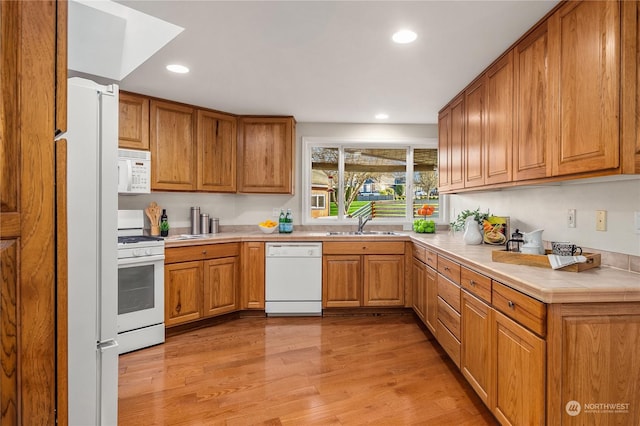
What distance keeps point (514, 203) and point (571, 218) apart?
2.30 ft

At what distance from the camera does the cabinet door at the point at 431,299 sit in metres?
2.84

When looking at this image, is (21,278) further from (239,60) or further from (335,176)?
(335,176)

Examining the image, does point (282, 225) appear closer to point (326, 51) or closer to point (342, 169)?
point (342, 169)

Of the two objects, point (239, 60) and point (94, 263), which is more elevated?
point (239, 60)

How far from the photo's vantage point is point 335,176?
176 inches

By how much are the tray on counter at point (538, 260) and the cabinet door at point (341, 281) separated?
1843 millimetres

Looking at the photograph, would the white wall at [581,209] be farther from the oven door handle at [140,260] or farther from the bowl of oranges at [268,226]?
the oven door handle at [140,260]

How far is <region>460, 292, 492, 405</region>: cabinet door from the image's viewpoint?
6.13ft

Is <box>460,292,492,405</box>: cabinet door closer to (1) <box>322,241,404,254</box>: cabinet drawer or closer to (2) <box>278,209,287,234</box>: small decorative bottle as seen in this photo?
(1) <box>322,241,404,254</box>: cabinet drawer

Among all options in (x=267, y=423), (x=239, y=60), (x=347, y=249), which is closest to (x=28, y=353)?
(x=267, y=423)

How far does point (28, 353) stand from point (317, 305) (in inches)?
122

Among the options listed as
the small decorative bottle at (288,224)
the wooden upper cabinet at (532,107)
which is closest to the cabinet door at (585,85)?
the wooden upper cabinet at (532,107)

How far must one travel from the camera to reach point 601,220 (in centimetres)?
190

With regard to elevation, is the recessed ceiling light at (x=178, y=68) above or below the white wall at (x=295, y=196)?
above
